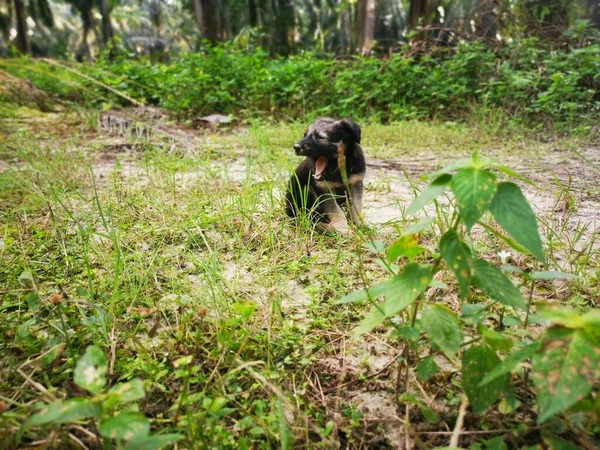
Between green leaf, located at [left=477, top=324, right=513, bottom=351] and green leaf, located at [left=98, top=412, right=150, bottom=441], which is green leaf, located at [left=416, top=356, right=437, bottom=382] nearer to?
green leaf, located at [left=477, top=324, right=513, bottom=351]

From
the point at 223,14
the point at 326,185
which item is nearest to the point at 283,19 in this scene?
the point at 223,14

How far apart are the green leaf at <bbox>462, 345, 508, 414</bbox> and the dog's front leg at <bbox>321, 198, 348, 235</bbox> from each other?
64.5 inches

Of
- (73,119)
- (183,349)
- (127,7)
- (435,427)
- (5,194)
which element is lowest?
(435,427)

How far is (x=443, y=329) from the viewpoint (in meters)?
1.18

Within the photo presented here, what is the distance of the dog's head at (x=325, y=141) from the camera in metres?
2.81

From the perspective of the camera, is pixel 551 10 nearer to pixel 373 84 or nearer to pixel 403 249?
pixel 373 84

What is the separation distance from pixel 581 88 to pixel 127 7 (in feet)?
167

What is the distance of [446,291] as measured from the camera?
6.52 feet

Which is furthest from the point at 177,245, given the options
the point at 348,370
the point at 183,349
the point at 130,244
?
the point at 348,370

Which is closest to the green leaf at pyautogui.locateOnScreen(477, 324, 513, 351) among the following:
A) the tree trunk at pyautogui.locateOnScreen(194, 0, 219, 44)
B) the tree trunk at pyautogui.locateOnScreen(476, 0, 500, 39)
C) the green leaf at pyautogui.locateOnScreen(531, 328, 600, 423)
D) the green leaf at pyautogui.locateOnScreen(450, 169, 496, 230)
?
the green leaf at pyautogui.locateOnScreen(531, 328, 600, 423)

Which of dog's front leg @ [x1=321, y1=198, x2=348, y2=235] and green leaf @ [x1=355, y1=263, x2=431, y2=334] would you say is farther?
dog's front leg @ [x1=321, y1=198, x2=348, y2=235]

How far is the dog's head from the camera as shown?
281cm

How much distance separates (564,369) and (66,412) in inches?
45.5

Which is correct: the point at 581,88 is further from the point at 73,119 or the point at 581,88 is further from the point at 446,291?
the point at 73,119
